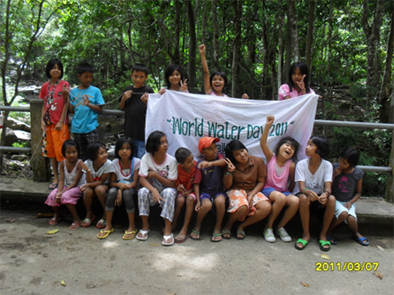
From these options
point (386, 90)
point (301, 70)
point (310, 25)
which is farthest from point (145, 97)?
point (386, 90)

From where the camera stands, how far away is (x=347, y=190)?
11.8 ft

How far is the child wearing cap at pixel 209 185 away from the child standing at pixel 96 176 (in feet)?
3.29

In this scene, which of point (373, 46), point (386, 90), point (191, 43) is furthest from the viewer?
point (386, 90)

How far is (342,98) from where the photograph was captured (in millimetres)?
13820

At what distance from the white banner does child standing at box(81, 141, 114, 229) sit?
578 mm

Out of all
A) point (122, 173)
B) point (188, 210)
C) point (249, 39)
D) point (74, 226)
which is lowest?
point (74, 226)

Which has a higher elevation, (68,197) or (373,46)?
(373,46)

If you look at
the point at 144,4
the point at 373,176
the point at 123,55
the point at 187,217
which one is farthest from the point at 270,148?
the point at 123,55

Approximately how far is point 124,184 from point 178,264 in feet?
3.52

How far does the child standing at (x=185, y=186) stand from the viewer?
138 inches

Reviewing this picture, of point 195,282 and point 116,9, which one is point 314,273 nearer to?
point 195,282

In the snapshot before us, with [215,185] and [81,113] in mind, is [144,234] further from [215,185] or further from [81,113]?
[81,113]

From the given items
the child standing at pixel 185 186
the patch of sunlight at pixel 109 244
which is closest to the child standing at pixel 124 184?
the patch of sunlight at pixel 109 244

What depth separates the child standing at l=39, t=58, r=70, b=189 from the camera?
13.3ft
